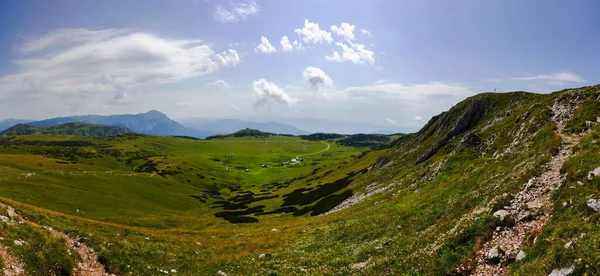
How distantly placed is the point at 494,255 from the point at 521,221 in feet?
11.9

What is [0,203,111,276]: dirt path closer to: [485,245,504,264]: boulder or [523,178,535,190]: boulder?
[485,245,504,264]: boulder

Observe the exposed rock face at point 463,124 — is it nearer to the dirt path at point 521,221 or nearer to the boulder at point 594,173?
the dirt path at point 521,221

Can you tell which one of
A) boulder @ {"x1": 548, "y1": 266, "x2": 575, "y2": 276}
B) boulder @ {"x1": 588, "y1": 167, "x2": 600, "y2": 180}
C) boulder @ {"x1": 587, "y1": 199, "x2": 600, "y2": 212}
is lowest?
boulder @ {"x1": 548, "y1": 266, "x2": 575, "y2": 276}

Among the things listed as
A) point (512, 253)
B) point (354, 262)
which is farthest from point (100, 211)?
point (512, 253)

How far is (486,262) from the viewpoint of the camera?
17.9 meters

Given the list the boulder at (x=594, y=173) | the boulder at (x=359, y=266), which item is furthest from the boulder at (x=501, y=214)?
the boulder at (x=359, y=266)

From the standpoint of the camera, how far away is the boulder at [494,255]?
1770 centimetres

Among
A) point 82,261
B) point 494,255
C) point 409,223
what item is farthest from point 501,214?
point 82,261

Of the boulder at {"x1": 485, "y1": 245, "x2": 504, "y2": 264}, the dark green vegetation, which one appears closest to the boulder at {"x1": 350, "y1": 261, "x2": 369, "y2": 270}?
the dark green vegetation

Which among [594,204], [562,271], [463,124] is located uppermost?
[463,124]

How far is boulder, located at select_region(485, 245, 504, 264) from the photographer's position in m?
17.7

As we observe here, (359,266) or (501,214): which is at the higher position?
(501,214)

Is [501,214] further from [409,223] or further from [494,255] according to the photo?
[409,223]

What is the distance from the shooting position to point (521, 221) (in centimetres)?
1970
